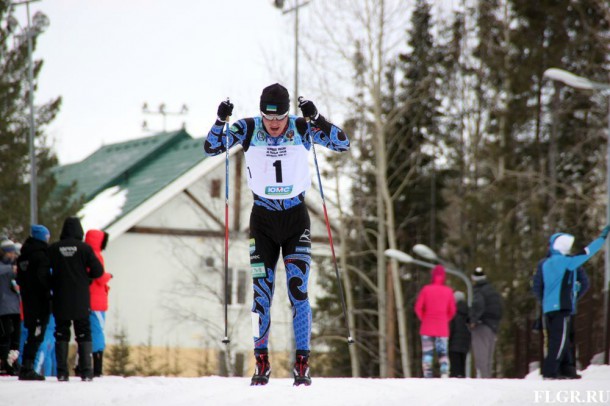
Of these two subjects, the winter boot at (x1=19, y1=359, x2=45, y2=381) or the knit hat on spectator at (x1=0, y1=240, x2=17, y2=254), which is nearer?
the winter boot at (x1=19, y1=359, x2=45, y2=381)

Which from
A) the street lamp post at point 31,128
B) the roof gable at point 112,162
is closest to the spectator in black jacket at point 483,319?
the street lamp post at point 31,128

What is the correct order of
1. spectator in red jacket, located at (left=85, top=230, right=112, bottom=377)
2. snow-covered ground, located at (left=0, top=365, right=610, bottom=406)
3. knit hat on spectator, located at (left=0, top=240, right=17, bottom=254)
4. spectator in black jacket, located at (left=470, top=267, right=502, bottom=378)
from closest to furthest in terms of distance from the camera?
snow-covered ground, located at (left=0, top=365, right=610, bottom=406), spectator in red jacket, located at (left=85, top=230, right=112, bottom=377), knit hat on spectator, located at (left=0, top=240, right=17, bottom=254), spectator in black jacket, located at (left=470, top=267, right=502, bottom=378)

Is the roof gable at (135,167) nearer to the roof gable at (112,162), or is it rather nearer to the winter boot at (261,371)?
the roof gable at (112,162)

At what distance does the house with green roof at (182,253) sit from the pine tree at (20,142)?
151 centimetres

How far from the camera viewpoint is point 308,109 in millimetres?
9023

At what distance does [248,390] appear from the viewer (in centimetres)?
864

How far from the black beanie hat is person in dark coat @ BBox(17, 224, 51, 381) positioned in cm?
356

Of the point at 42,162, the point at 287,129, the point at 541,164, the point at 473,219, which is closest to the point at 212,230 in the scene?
the point at 42,162

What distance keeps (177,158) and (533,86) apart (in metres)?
13.1

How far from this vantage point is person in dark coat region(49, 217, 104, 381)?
36.3 feet

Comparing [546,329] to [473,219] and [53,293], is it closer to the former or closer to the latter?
[53,293]

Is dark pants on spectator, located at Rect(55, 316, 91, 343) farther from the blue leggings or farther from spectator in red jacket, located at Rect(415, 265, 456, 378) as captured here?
the blue leggings

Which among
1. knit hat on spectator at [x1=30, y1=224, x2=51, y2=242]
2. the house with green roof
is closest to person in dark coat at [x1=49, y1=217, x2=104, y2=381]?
knit hat on spectator at [x1=30, y1=224, x2=51, y2=242]

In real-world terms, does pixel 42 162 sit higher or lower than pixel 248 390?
higher
